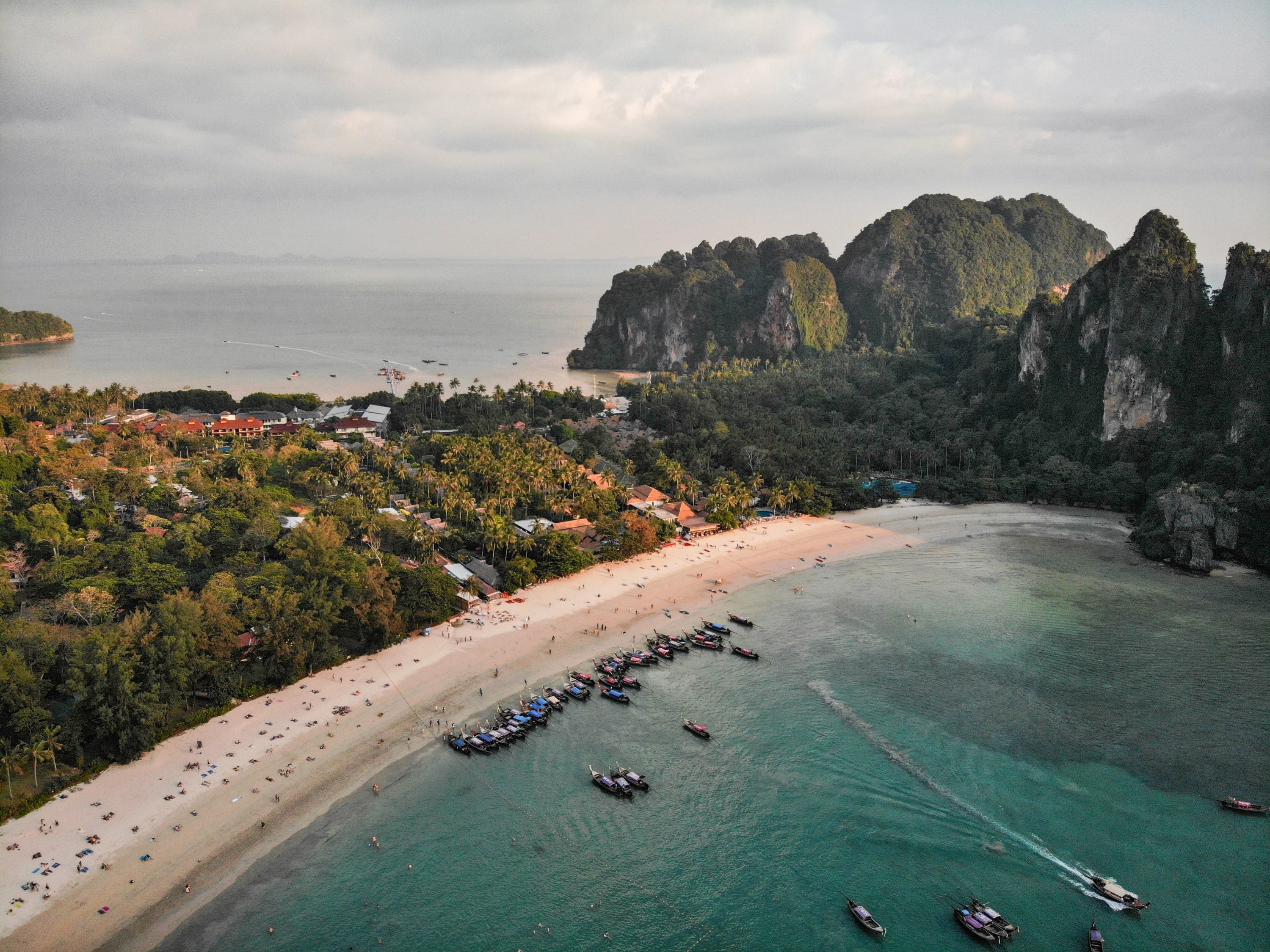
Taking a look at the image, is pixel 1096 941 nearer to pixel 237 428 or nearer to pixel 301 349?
pixel 237 428

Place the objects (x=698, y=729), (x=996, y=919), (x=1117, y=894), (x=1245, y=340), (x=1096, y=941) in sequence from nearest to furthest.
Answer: (x=1096, y=941) < (x=996, y=919) < (x=1117, y=894) < (x=698, y=729) < (x=1245, y=340)

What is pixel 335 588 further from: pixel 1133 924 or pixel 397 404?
pixel 397 404

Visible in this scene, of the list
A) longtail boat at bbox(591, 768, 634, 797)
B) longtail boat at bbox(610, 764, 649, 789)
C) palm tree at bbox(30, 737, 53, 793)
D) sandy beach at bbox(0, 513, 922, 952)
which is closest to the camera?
sandy beach at bbox(0, 513, 922, 952)

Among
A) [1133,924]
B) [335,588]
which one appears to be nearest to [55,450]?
[335,588]

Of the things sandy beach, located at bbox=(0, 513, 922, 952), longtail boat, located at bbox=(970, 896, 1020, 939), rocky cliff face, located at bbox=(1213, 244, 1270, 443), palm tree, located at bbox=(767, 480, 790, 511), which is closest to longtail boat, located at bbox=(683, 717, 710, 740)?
sandy beach, located at bbox=(0, 513, 922, 952)

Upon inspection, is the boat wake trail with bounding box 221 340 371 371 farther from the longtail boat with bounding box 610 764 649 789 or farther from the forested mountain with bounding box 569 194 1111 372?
the longtail boat with bounding box 610 764 649 789

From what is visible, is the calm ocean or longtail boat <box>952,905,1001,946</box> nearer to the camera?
longtail boat <box>952,905,1001,946</box>

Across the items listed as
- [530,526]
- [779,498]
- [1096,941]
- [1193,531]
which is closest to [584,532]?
[530,526]
